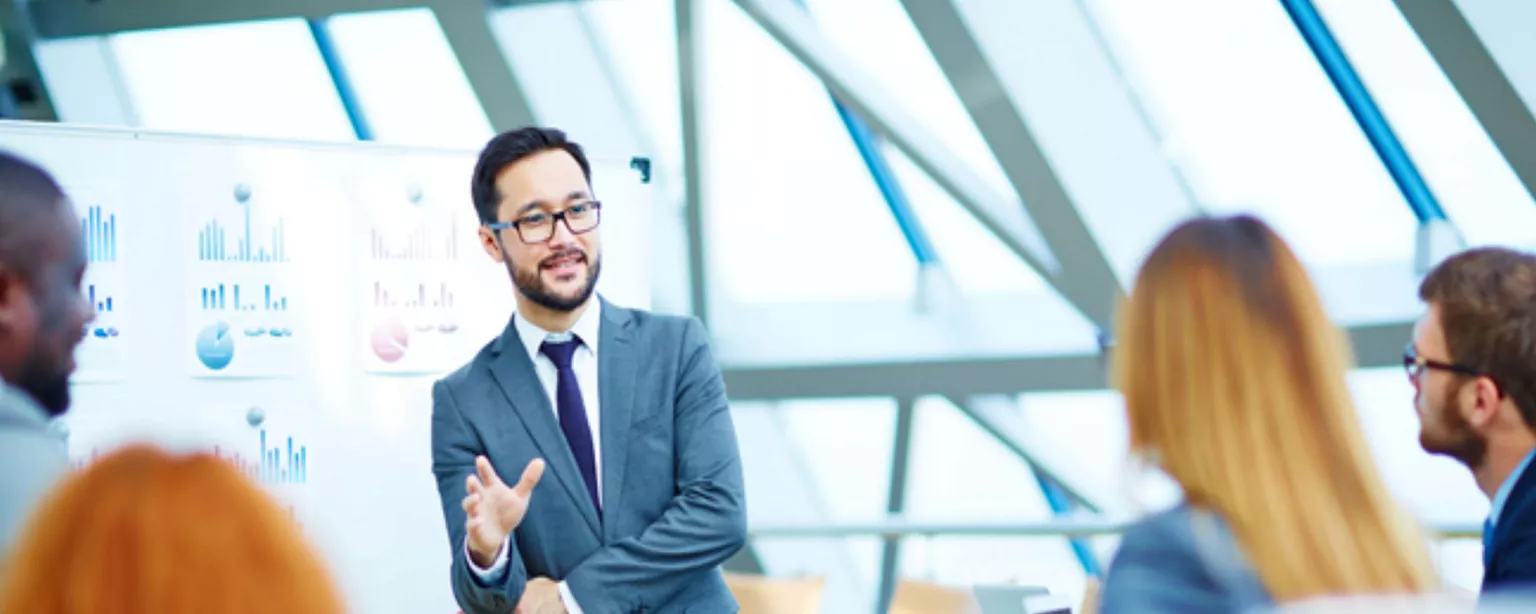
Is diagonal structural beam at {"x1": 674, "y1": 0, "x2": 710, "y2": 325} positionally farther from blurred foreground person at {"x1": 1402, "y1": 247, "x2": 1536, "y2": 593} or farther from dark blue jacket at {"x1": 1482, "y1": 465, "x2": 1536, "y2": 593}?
dark blue jacket at {"x1": 1482, "y1": 465, "x2": 1536, "y2": 593}

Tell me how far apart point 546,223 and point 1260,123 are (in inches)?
189

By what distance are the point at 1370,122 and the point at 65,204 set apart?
5.74 m

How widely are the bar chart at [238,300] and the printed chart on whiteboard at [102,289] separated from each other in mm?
211

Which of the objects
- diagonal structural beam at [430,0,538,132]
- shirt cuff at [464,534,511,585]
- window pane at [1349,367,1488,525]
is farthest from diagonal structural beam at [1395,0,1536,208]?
diagonal structural beam at [430,0,538,132]

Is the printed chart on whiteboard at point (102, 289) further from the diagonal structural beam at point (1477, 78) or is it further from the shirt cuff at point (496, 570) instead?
the diagonal structural beam at point (1477, 78)

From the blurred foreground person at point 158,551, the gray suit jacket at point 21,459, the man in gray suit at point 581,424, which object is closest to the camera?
the blurred foreground person at point 158,551

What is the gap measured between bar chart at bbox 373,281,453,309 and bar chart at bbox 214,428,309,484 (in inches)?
19.3

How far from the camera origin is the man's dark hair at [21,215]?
2.01 m

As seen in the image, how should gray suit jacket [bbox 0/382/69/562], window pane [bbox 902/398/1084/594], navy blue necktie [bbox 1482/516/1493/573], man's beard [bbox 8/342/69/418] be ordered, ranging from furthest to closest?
1. window pane [bbox 902/398/1084/594]
2. navy blue necktie [bbox 1482/516/1493/573]
3. man's beard [bbox 8/342/69/418]
4. gray suit jacket [bbox 0/382/69/562]

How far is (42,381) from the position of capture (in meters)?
2.00

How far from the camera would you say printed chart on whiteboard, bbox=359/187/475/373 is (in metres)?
4.55

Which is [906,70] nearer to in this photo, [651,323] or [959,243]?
[959,243]

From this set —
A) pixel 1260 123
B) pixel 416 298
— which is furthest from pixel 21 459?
pixel 1260 123

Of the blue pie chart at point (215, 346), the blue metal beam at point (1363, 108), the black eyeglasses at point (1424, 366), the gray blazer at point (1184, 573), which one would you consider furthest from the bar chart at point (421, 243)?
the blue metal beam at point (1363, 108)
